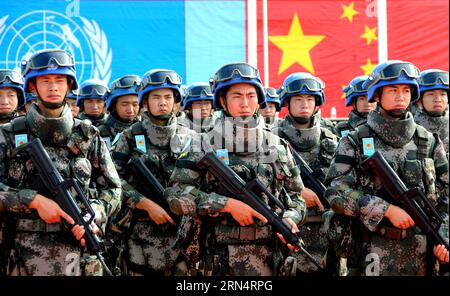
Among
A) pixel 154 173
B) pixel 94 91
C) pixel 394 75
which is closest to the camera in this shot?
pixel 394 75

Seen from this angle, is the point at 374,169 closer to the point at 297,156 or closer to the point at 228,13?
the point at 297,156

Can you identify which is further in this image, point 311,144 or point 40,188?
point 311,144

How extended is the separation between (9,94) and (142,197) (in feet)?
7.66

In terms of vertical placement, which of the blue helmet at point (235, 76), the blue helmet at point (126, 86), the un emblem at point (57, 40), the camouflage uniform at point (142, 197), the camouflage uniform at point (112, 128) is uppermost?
the un emblem at point (57, 40)

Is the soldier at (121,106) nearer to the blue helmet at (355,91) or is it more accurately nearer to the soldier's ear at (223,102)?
the blue helmet at (355,91)

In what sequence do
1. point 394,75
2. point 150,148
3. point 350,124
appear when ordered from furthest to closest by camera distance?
1. point 350,124
2. point 150,148
3. point 394,75

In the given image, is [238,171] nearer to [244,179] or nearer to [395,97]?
[244,179]

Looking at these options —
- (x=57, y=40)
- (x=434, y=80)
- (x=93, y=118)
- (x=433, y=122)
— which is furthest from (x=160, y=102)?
(x=57, y=40)

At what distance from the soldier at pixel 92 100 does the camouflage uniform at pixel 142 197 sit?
3344 millimetres

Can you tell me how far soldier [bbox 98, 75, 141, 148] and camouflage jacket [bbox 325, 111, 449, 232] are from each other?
13.4 feet

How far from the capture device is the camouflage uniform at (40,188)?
→ 6.98 m

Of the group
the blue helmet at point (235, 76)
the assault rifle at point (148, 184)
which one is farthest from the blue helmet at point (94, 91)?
the blue helmet at point (235, 76)

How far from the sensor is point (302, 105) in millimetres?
10445

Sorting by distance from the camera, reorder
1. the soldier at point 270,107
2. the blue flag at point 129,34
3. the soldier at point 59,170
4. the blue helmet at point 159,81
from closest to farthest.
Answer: the soldier at point 59,170
the blue helmet at point 159,81
the soldier at point 270,107
the blue flag at point 129,34
